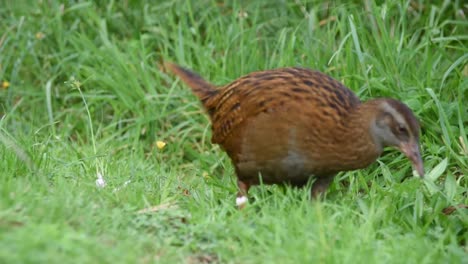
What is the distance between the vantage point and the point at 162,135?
22.5 feet

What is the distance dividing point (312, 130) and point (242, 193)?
561 mm

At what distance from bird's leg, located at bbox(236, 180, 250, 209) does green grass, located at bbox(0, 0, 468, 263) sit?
68mm

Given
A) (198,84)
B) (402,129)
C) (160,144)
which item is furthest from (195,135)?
(402,129)

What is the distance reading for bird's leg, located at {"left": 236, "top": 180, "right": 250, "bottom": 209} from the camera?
4817 mm

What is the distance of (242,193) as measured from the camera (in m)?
5.00

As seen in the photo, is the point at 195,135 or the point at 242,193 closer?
the point at 242,193

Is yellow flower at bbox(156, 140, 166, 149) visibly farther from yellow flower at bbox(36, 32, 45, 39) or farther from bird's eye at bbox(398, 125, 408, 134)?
bird's eye at bbox(398, 125, 408, 134)

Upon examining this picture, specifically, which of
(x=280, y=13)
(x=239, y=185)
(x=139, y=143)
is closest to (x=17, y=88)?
(x=139, y=143)

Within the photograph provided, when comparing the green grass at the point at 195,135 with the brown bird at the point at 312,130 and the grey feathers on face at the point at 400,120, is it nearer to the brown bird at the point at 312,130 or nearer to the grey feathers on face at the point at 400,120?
the brown bird at the point at 312,130

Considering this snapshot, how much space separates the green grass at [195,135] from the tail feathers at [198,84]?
51 cm

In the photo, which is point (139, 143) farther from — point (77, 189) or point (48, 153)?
point (77, 189)

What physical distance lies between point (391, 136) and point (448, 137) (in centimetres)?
108

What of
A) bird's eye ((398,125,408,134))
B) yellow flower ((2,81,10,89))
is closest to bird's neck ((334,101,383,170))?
bird's eye ((398,125,408,134))

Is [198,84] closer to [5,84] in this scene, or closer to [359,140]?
[359,140]
